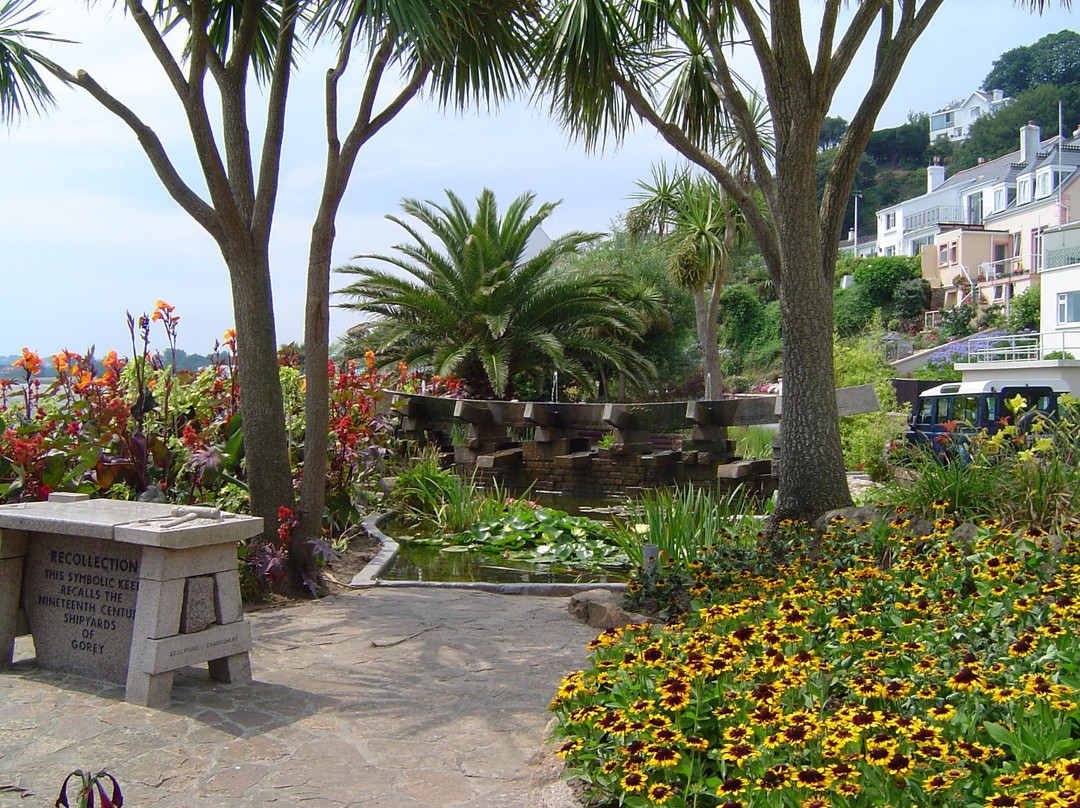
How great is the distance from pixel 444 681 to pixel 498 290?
44.5 ft

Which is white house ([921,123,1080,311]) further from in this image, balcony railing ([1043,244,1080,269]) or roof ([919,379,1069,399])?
roof ([919,379,1069,399])

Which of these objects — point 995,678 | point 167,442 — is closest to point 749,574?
point 995,678

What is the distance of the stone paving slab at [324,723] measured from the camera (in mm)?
3168

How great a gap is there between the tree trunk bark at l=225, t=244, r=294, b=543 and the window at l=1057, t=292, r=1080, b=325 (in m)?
32.3

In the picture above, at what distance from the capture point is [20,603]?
4.54 m

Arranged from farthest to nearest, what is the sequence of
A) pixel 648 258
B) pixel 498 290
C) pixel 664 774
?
pixel 648 258
pixel 498 290
pixel 664 774

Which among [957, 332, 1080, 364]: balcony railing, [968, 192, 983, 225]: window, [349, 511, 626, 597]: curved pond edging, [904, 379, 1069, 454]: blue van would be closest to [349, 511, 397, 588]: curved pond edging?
[349, 511, 626, 597]: curved pond edging

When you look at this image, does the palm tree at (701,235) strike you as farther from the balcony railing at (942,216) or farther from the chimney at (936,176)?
the chimney at (936,176)

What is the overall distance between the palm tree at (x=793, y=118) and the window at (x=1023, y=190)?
52.3m

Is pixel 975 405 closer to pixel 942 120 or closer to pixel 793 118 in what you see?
pixel 793 118

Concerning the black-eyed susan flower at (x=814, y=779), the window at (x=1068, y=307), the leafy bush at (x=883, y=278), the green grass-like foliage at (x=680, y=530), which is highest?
the leafy bush at (x=883, y=278)

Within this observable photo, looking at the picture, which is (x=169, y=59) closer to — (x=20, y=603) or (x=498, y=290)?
(x=20, y=603)

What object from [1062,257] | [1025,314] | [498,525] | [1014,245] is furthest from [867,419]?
[1014,245]

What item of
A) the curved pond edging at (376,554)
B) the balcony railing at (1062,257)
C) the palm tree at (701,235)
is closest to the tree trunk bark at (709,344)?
the palm tree at (701,235)
